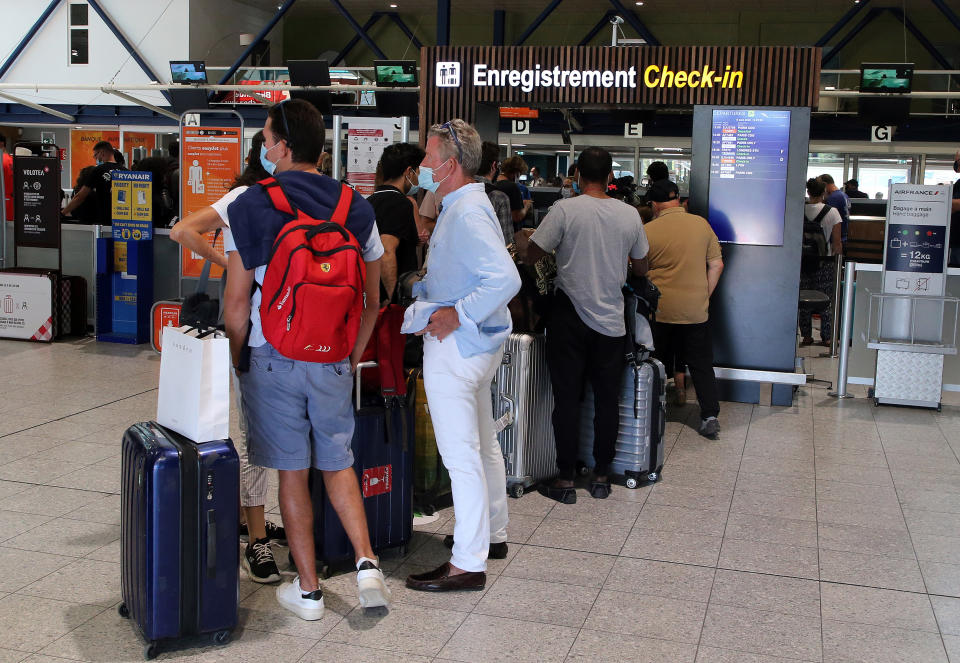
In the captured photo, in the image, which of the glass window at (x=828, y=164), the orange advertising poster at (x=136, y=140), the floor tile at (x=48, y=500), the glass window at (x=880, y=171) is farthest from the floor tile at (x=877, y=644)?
the orange advertising poster at (x=136, y=140)

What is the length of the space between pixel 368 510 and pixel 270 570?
392 millimetres

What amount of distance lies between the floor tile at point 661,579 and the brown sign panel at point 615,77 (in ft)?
13.1

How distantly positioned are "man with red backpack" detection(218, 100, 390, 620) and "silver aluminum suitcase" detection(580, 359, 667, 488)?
1.87 meters

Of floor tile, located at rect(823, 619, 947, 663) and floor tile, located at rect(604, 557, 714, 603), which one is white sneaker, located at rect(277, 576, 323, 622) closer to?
floor tile, located at rect(604, 557, 714, 603)

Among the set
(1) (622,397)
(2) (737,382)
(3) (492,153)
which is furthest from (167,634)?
(2) (737,382)

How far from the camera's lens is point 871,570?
146 inches

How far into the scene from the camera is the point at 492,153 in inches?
229

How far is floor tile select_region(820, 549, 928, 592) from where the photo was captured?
3572mm

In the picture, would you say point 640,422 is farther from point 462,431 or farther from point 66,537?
point 66,537

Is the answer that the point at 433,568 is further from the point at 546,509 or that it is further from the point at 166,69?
the point at 166,69

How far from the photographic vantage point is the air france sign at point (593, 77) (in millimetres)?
6738

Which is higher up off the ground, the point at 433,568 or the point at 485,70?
the point at 485,70

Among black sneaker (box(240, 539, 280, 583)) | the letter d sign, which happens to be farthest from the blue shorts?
the letter d sign

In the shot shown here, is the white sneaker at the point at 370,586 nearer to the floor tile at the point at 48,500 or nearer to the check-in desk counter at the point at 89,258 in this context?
the floor tile at the point at 48,500
